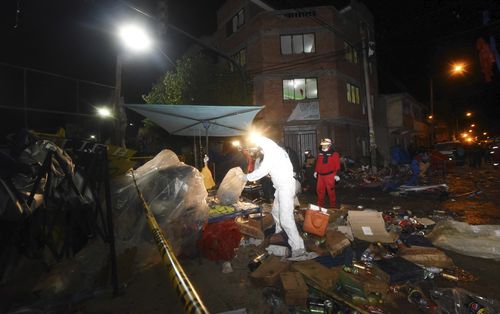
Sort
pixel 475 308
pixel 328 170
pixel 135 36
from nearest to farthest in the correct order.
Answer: pixel 475 308, pixel 135 36, pixel 328 170

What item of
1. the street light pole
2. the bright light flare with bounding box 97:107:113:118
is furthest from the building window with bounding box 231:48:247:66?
the bright light flare with bounding box 97:107:113:118

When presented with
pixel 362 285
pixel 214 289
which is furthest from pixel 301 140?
pixel 214 289

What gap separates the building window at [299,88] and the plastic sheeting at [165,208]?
15674 millimetres

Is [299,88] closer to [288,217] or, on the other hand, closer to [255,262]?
[288,217]

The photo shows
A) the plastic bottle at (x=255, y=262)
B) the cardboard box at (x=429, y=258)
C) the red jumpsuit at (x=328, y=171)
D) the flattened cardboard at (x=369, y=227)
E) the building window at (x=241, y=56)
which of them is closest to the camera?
the cardboard box at (x=429, y=258)

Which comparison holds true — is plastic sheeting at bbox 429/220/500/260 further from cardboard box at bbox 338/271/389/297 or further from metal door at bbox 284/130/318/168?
metal door at bbox 284/130/318/168

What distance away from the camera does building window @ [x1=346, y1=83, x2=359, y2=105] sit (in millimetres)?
20844

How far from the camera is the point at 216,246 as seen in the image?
4.68 meters

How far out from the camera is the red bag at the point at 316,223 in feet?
17.5

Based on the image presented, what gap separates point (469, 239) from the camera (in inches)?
191

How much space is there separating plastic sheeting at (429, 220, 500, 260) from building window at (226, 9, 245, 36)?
20.1 metres

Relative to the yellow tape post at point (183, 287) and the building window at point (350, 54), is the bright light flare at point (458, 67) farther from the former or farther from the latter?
the yellow tape post at point (183, 287)

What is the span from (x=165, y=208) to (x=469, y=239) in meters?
5.37

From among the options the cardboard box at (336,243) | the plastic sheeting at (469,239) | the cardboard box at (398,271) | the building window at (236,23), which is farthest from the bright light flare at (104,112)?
the building window at (236,23)
